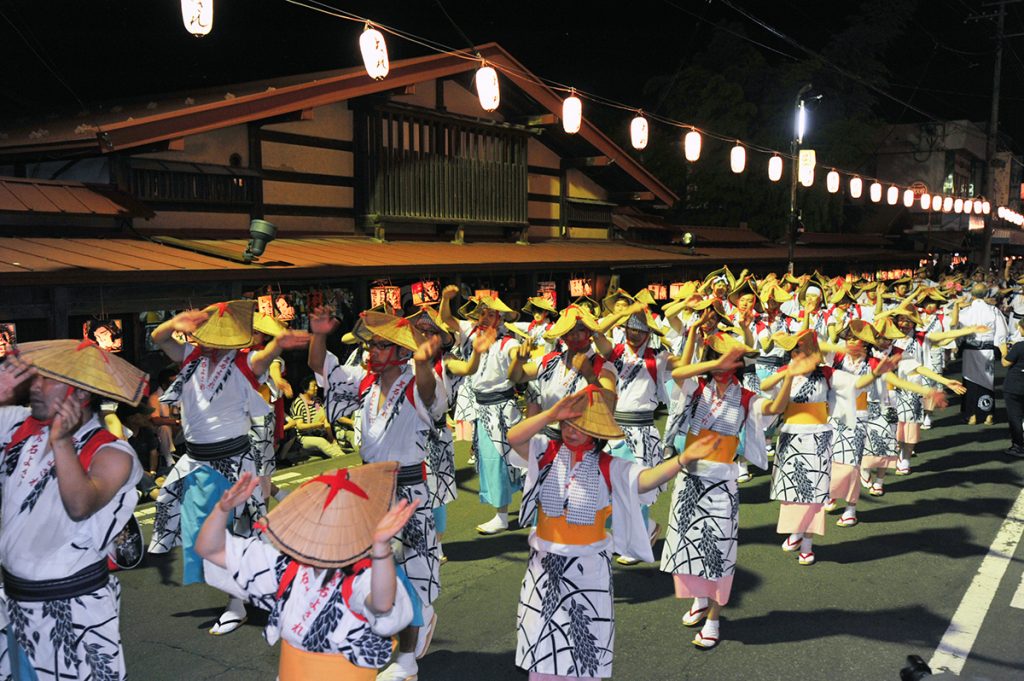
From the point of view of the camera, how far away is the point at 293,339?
6047mm

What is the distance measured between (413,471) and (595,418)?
1.82 metres

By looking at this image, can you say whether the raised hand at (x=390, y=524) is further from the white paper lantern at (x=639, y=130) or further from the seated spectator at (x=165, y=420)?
the white paper lantern at (x=639, y=130)

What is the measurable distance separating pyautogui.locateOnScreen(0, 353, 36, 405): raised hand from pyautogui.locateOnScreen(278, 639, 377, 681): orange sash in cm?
175

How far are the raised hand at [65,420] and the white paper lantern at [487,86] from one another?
486 inches

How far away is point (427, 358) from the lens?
5.59 meters

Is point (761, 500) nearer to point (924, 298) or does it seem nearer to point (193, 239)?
point (924, 298)

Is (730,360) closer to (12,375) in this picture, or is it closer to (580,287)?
(12,375)

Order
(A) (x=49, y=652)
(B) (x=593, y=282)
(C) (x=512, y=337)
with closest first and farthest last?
(A) (x=49, y=652) → (C) (x=512, y=337) → (B) (x=593, y=282)

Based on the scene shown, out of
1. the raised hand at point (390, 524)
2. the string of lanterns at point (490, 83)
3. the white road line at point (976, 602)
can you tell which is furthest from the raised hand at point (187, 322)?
the white road line at point (976, 602)

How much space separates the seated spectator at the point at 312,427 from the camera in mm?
11875

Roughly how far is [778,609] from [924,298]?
10.3m

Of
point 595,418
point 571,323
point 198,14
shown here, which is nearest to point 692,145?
point 198,14

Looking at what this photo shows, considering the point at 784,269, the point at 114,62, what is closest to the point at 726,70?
the point at 784,269

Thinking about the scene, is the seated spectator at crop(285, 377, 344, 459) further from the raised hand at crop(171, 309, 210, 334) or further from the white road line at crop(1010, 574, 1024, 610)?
the white road line at crop(1010, 574, 1024, 610)
